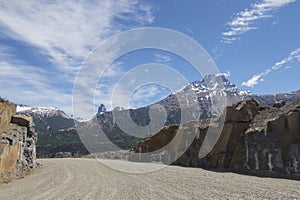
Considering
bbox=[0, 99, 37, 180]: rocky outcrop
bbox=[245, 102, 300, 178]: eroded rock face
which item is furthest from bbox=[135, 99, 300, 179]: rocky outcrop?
bbox=[0, 99, 37, 180]: rocky outcrop

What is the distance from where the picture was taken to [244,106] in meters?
27.4

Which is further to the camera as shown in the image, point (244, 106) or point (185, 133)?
point (185, 133)

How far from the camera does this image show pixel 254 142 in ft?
74.4

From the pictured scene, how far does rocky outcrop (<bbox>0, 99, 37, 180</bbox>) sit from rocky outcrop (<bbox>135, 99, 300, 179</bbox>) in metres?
14.7

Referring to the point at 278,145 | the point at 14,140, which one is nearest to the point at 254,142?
the point at 278,145

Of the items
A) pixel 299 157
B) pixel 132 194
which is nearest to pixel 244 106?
pixel 299 157

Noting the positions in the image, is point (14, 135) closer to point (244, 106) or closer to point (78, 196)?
point (78, 196)

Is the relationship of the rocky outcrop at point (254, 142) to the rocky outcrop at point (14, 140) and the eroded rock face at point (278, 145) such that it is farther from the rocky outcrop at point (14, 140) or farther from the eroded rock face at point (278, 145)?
the rocky outcrop at point (14, 140)

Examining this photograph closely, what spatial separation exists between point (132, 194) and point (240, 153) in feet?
46.0

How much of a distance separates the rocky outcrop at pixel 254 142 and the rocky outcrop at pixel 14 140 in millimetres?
14725

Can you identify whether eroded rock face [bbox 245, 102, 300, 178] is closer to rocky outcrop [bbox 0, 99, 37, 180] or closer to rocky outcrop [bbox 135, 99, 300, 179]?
rocky outcrop [bbox 135, 99, 300, 179]

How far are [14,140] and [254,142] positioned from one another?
17857 mm

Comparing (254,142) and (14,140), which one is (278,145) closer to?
(254,142)

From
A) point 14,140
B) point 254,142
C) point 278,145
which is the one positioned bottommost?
point 14,140
